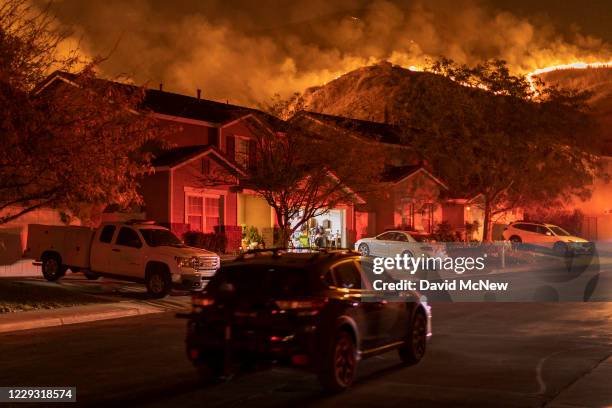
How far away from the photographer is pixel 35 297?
20.1 metres

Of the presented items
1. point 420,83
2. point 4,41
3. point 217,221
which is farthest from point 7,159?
point 420,83

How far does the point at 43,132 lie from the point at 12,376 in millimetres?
8855

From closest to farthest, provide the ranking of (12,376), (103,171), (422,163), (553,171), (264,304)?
1. (264,304)
2. (12,376)
3. (103,171)
4. (553,171)
5. (422,163)

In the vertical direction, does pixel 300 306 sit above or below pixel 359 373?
above

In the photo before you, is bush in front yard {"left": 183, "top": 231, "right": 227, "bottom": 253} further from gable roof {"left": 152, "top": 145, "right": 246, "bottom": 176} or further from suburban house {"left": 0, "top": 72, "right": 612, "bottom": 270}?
gable roof {"left": 152, "top": 145, "right": 246, "bottom": 176}

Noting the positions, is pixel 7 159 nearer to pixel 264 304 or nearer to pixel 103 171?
pixel 103 171

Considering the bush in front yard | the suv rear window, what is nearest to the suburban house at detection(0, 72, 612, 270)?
the bush in front yard

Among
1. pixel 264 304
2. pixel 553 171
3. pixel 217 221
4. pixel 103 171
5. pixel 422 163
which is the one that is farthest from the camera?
pixel 422 163

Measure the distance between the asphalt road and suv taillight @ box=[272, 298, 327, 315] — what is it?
0.96 meters

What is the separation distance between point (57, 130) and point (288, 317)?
11.1m

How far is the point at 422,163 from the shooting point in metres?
48.8

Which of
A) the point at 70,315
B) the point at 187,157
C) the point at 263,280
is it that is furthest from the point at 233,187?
the point at 263,280

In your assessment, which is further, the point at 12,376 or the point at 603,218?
the point at 603,218

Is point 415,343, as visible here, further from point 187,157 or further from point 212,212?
point 212,212
